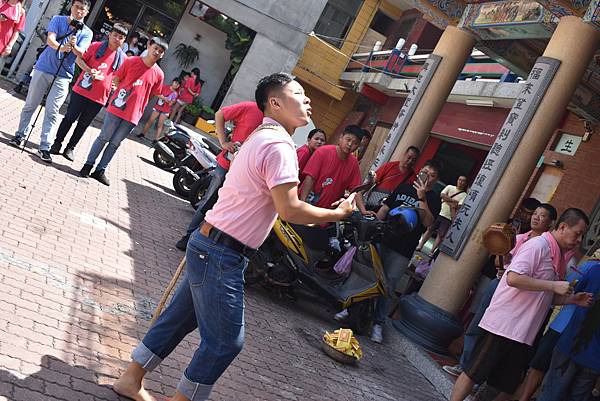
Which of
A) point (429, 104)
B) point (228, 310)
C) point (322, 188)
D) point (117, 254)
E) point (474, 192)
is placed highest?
point (429, 104)

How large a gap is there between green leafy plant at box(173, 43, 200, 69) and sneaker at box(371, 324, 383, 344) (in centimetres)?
1623

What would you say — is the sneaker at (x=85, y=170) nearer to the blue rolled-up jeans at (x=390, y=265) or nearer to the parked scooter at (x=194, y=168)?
the parked scooter at (x=194, y=168)

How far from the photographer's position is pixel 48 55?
8578 millimetres

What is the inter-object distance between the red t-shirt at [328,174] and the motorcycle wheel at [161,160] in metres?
5.06

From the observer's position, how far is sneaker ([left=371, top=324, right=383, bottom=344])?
7.62 metres

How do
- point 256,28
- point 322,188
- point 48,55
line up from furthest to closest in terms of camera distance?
Answer: point 256,28 → point 48,55 → point 322,188

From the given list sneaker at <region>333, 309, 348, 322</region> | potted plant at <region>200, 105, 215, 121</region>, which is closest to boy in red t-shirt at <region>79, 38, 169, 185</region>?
sneaker at <region>333, 309, 348, 322</region>

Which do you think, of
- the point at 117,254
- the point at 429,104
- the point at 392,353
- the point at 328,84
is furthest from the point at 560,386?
the point at 328,84

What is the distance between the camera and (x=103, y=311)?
478 centimetres

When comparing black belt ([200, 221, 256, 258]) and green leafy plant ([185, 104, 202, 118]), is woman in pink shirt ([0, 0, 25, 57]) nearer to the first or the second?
black belt ([200, 221, 256, 258])

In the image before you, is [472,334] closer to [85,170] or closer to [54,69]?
[85,170]

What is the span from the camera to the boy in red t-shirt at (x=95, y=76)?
8.71m

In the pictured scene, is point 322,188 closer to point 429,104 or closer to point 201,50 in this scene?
point 429,104

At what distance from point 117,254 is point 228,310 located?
309cm
